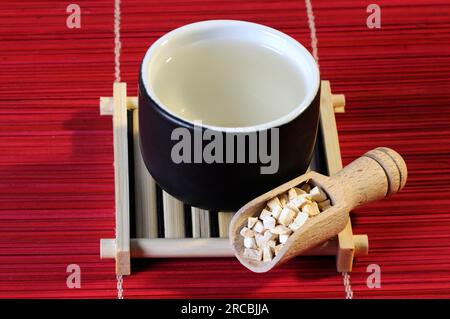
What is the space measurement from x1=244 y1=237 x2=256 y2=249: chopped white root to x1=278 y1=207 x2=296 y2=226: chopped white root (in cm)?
3

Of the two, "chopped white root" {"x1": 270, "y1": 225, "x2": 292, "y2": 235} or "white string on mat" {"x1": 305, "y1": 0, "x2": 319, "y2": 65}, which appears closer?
"chopped white root" {"x1": 270, "y1": 225, "x2": 292, "y2": 235}

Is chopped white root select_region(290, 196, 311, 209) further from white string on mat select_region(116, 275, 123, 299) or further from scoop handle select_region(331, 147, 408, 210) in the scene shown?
white string on mat select_region(116, 275, 123, 299)

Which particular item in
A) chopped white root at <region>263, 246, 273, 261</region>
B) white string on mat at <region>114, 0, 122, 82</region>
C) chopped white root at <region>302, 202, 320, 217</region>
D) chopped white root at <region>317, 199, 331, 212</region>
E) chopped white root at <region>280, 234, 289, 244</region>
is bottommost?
chopped white root at <region>263, 246, 273, 261</region>

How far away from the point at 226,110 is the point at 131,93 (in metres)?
0.14

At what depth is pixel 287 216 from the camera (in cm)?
75

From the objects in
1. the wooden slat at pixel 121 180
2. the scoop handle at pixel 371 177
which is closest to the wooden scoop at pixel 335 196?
the scoop handle at pixel 371 177

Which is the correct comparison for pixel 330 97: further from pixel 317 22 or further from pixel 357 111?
pixel 317 22

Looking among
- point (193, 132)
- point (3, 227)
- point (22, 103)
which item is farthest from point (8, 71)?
point (193, 132)

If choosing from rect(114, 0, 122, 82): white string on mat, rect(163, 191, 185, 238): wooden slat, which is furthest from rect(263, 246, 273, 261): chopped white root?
rect(114, 0, 122, 82): white string on mat

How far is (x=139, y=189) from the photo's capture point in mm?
851

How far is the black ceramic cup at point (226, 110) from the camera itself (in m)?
0.74

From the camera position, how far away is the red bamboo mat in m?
0.82

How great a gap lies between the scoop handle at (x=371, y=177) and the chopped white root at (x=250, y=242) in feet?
0.29

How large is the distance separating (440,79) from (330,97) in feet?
0.48
